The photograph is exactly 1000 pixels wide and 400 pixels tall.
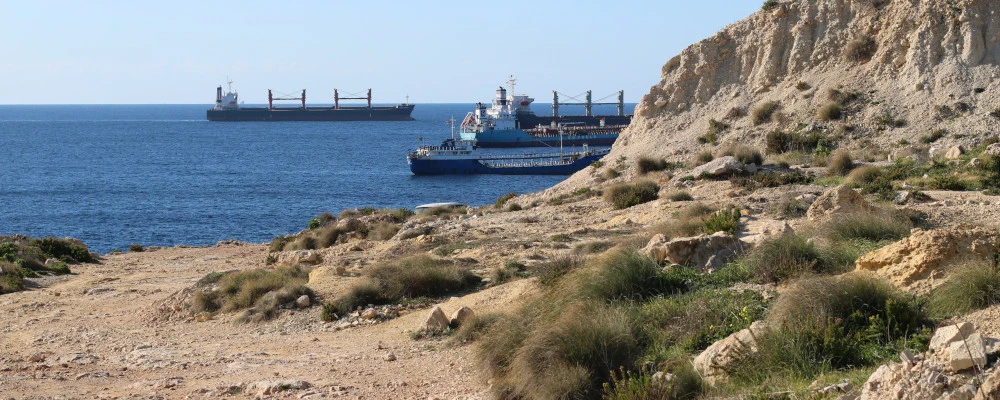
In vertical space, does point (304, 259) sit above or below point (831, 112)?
below

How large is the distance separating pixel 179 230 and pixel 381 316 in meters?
31.3

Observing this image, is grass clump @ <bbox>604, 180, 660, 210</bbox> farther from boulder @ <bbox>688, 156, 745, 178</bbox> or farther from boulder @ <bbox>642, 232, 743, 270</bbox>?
boulder @ <bbox>642, 232, 743, 270</bbox>

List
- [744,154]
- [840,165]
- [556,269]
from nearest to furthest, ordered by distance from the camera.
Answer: [556,269] → [840,165] → [744,154]

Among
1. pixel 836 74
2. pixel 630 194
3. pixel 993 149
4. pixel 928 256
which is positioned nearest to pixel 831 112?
pixel 836 74

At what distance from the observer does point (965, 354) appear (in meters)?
5.62

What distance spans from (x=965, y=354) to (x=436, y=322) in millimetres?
6557

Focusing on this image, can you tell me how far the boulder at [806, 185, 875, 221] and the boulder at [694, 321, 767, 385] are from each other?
6225mm

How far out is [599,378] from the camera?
26.0 ft

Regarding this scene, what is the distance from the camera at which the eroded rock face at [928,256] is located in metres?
8.77

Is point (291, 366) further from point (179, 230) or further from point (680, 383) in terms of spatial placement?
point (179, 230)

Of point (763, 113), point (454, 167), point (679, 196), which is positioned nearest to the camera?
point (679, 196)

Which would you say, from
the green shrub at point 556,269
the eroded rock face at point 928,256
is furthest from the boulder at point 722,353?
the green shrub at point 556,269

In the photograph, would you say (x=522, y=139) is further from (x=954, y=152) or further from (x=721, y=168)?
(x=954, y=152)

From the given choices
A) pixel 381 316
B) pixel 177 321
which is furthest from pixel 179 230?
pixel 381 316
